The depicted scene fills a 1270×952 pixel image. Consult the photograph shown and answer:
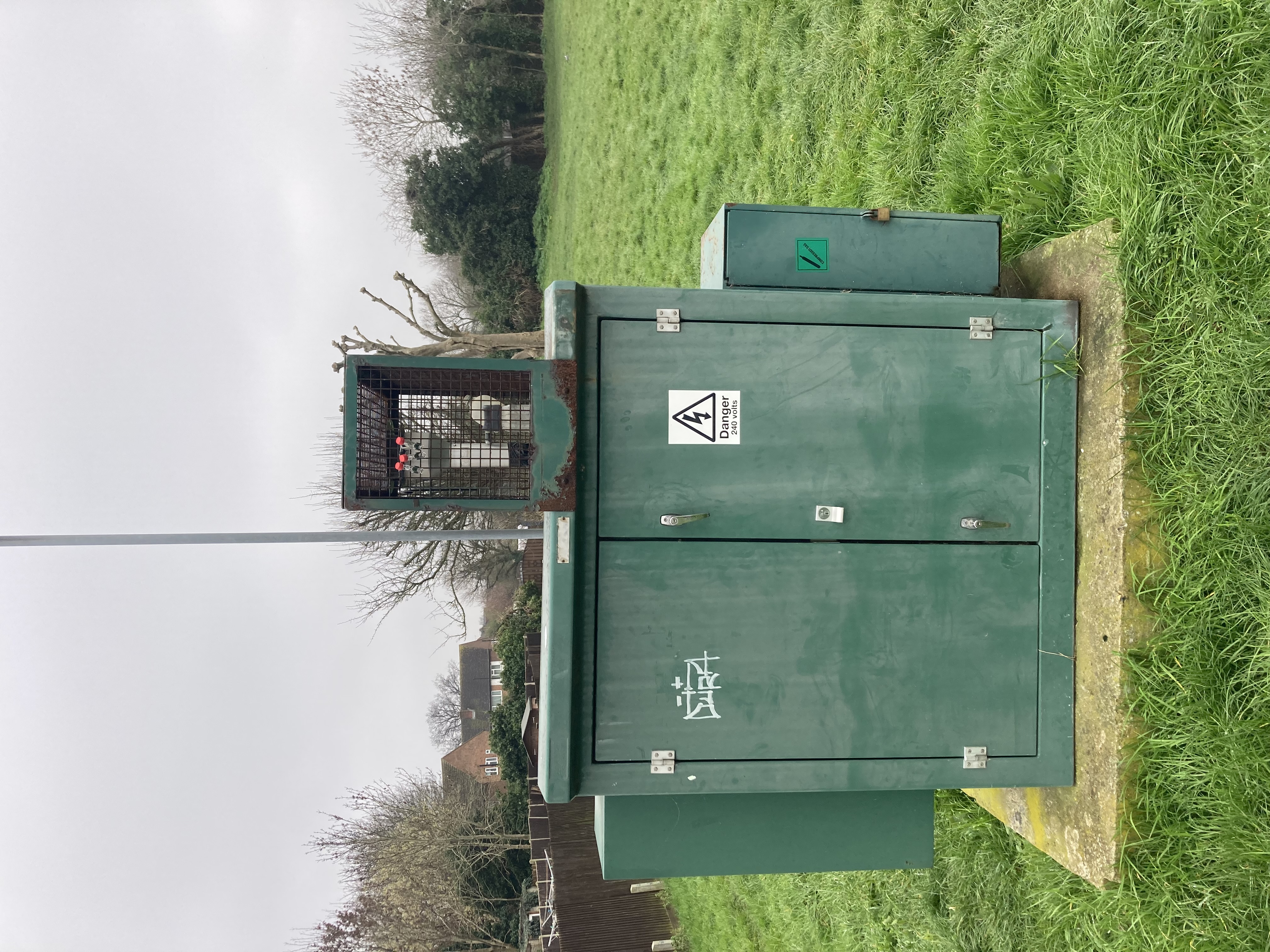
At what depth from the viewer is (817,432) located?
8.80ft

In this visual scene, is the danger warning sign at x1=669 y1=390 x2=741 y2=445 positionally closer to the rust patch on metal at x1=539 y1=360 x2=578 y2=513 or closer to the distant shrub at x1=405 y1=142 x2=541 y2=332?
the rust patch on metal at x1=539 y1=360 x2=578 y2=513

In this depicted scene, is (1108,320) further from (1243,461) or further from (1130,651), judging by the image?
(1130,651)

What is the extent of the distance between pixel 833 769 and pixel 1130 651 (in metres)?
1.09

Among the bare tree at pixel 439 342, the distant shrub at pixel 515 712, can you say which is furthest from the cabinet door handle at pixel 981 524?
the distant shrub at pixel 515 712

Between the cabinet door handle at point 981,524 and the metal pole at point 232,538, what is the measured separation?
1.62 meters

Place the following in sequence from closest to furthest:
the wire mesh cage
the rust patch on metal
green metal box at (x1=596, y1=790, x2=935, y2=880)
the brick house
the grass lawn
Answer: the grass lawn, the rust patch on metal, the wire mesh cage, green metal box at (x1=596, y1=790, x2=935, y2=880), the brick house

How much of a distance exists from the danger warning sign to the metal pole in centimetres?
80

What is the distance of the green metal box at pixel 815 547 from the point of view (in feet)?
8.59

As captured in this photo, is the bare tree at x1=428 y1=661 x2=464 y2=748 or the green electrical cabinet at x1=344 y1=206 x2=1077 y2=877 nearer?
the green electrical cabinet at x1=344 y1=206 x2=1077 y2=877

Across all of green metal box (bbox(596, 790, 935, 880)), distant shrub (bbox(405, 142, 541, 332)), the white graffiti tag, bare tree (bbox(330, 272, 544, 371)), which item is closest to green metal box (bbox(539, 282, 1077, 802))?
the white graffiti tag

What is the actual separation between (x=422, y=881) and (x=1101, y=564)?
15.4 meters

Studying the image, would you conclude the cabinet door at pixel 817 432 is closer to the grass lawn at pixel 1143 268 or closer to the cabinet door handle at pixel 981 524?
the cabinet door handle at pixel 981 524

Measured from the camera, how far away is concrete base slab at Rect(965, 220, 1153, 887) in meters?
2.57

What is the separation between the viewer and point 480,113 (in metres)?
14.1
